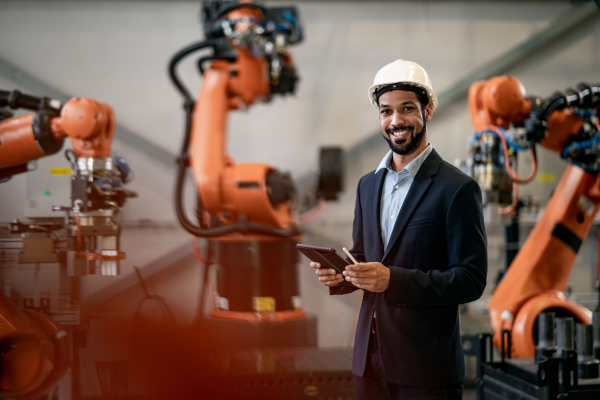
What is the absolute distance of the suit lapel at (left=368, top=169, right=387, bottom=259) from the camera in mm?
1795

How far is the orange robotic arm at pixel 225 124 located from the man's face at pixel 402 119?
2312 mm

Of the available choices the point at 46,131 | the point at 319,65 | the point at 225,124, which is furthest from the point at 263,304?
the point at 319,65

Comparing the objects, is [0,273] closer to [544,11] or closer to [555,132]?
[555,132]

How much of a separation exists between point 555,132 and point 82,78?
4.26 m

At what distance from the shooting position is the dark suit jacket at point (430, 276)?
65.6 inches

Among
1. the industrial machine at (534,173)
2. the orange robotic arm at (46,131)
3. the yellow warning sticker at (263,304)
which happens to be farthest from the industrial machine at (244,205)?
the orange robotic arm at (46,131)

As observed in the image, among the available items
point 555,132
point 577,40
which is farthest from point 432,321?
point 577,40

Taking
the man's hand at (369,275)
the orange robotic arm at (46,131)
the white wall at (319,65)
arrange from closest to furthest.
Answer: the man's hand at (369,275), the orange robotic arm at (46,131), the white wall at (319,65)

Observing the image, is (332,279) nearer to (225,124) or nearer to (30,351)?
(30,351)

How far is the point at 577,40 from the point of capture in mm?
6352

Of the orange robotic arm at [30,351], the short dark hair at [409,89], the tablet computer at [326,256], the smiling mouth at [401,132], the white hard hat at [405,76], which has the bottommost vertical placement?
the orange robotic arm at [30,351]

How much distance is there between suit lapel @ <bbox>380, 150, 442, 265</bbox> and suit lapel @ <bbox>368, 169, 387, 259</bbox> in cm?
5

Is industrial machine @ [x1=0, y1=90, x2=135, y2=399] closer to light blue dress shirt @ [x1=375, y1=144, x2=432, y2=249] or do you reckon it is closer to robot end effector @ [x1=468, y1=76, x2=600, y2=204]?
light blue dress shirt @ [x1=375, y1=144, x2=432, y2=249]

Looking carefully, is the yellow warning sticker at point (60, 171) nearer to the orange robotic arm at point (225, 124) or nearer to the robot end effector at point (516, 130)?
the orange robotic arm at point (225, 124)
